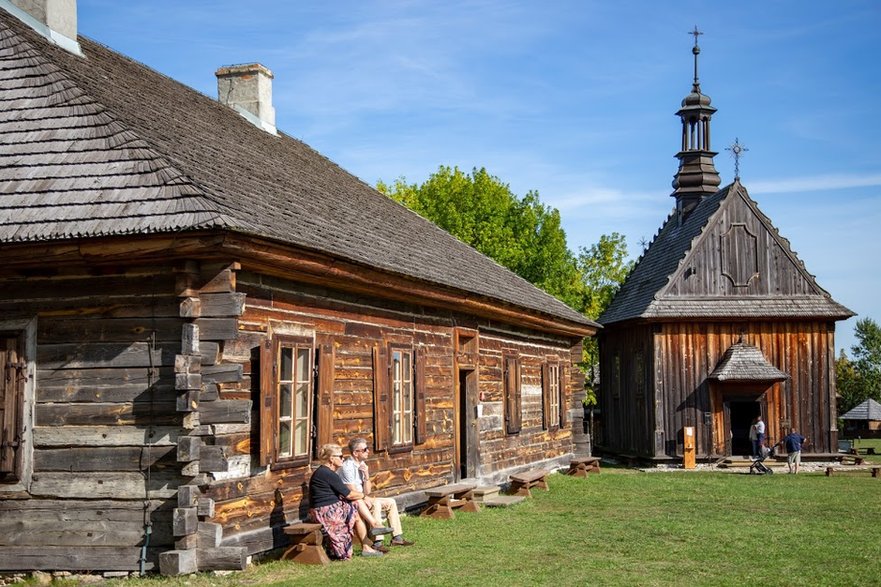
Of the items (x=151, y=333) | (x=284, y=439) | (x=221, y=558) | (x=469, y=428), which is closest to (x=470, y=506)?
(x=469, y=428)

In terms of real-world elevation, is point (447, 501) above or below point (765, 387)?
below

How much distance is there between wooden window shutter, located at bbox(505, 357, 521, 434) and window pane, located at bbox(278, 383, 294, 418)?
9.09m

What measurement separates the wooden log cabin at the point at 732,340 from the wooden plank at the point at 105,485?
64.8 ft

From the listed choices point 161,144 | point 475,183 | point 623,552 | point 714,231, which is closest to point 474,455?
point 623,552

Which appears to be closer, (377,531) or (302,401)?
(377,531)

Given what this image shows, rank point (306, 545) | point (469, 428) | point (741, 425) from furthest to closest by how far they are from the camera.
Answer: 1. point (741, 425)
2. point (469, 428)
3. point (306, 545)

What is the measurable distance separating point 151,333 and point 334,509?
2.65 meters

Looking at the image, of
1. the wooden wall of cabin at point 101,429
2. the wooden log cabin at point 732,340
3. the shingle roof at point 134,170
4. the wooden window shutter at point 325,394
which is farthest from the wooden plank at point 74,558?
the wooden log cabin at point 732,340

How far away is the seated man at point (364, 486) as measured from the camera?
471 inches

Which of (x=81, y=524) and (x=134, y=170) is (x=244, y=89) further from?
(x=81, y=524)

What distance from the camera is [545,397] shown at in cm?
2328

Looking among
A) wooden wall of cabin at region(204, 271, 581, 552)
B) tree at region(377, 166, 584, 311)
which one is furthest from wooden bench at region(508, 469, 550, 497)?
tree at region(377, 166, 584, 311)

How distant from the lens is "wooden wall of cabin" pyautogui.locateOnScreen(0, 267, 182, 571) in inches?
404

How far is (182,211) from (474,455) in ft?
31.8
